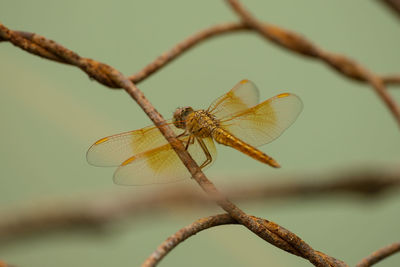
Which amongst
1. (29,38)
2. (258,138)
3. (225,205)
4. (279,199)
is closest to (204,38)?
(258,138)

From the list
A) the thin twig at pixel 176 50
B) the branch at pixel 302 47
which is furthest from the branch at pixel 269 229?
the branch at pixel 302 47

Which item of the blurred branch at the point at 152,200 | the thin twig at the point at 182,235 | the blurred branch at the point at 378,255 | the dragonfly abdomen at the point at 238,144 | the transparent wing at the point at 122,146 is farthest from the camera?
the blurred branch at the point at 152,200

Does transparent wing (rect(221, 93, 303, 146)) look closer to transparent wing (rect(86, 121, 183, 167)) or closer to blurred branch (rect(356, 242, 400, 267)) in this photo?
transparent wing (rect(86, 121, 183, 167))

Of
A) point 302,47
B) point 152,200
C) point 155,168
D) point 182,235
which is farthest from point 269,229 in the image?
point 152,200

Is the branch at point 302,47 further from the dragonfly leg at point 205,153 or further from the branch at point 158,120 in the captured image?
the branch at point 158,120

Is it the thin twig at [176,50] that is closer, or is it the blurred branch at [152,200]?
the thin twig at [176,50]

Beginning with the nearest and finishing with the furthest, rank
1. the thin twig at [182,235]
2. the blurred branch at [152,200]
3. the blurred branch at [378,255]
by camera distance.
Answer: the thin twig at [182,235] → the blurred branch at [378,255] → the blurred branch at [152,200]
